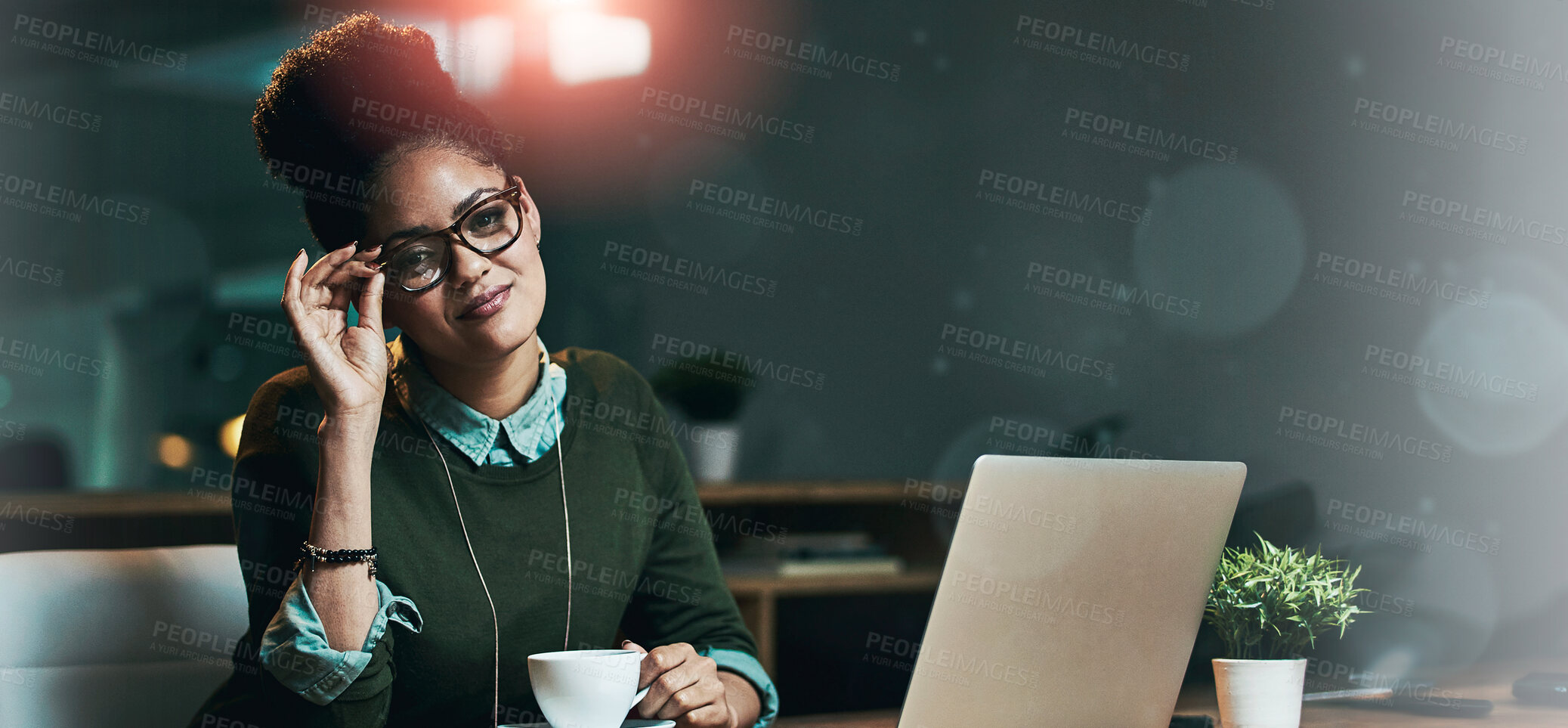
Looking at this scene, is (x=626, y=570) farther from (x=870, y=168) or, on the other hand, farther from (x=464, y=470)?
(x=870, y=168)

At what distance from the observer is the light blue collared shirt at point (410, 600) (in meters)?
1.24

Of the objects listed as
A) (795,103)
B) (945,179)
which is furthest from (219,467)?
(945,179)

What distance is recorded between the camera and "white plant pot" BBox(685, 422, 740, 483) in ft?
8.44

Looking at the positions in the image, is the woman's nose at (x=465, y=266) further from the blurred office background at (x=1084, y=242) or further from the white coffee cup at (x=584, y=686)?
the blurred office background at (x=1084, y=242)

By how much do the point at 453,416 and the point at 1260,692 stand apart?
3.56ft

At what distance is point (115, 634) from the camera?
1.38m

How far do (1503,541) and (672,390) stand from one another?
2.12m

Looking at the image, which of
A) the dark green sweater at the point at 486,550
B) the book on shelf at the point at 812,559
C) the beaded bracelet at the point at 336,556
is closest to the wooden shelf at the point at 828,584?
the book on shelf at the point at 812,559

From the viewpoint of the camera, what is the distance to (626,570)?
5.43ft

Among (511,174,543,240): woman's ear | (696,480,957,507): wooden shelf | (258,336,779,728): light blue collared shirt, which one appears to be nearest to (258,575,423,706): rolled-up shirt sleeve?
(258,336,779,728): light blue collared shirt

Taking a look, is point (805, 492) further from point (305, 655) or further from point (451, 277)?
point (305, 655)

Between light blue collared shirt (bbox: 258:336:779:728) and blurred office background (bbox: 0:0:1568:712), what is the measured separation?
0.99 m

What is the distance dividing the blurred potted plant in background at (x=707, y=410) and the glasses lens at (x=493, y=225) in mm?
1122

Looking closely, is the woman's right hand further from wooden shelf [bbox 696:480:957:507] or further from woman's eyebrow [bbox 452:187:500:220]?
wooden shelf [bbox 696:480:957:507]
